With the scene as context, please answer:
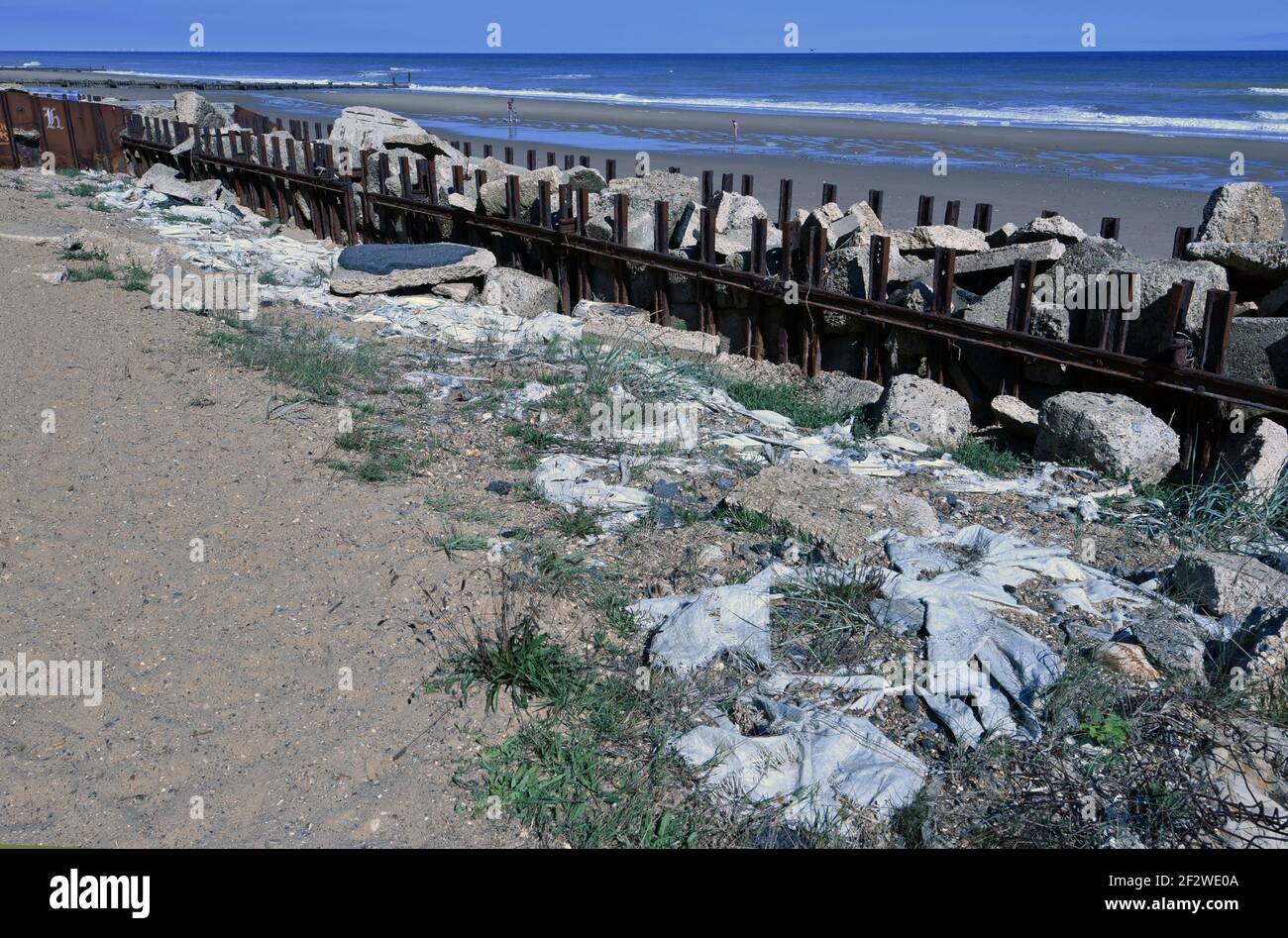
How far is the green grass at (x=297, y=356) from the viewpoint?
634 cm

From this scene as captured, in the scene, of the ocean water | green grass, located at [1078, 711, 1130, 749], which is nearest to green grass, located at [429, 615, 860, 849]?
green grass, located at [1078, 711, 1130, 749]

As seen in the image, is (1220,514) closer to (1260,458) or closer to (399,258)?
(1260,458)

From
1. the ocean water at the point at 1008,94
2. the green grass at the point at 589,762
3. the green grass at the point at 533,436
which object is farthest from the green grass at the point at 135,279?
the ocean water at the point at 1008,94

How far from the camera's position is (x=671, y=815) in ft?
10.2

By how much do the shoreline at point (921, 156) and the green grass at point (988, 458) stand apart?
266 inches

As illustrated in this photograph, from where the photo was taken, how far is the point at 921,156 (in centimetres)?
2269

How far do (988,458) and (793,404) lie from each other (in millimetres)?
1434

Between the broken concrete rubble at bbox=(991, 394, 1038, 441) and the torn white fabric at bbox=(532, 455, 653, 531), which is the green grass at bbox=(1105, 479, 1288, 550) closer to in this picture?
the broken concrete rubble at bbox=(991, 394, 1038, 441)

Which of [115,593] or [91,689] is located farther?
[115,593]

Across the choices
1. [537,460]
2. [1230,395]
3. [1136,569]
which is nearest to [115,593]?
[537,460]
